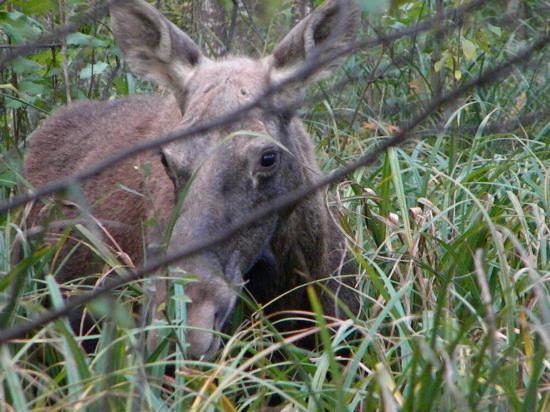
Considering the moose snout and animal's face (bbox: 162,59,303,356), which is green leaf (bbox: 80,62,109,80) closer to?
animal's face (bbox: 162,59,303,356)

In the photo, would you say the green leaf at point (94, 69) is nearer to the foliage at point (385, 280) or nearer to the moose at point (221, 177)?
the foliage at point (385, 280)

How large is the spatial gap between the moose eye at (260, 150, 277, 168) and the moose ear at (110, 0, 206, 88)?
2.74 ft

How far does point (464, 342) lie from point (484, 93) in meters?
4.02

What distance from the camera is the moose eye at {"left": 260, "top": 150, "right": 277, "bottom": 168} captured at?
434cm

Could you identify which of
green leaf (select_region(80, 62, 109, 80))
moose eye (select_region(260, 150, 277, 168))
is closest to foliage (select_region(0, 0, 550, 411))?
green leaf (select_region(80, 62, 109, 80))

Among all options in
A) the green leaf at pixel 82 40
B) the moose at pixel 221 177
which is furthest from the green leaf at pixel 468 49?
the green leaf at pixel 82 40

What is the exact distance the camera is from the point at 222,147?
423 cm

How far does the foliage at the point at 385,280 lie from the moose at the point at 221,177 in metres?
0.19

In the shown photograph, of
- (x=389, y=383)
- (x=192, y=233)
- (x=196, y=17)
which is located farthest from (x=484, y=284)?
(x=196, y=17)

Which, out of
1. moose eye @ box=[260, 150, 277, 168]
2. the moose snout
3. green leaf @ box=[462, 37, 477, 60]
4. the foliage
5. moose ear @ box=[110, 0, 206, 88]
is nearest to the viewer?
the foliage

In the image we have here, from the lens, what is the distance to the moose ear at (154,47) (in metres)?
4.99

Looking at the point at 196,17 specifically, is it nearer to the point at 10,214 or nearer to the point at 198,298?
the point at 10,214

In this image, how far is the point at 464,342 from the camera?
3406mm

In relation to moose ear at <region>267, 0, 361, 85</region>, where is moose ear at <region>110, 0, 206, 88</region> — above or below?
above
